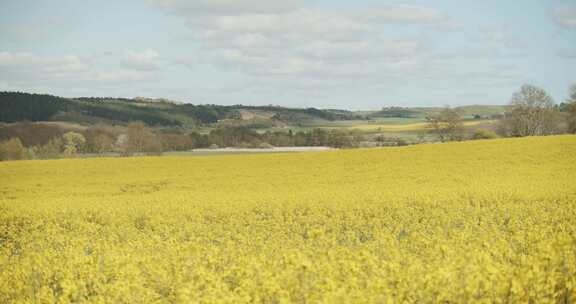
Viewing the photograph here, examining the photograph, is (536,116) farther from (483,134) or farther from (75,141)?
(75,141)

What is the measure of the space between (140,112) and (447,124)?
85909 mm

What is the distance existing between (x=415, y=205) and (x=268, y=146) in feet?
238

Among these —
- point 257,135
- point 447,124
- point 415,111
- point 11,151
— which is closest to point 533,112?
point 447,124

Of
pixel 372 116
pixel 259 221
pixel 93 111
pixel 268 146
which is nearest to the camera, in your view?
pixel 259 221

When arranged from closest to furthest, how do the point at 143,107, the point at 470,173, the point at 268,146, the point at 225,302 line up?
the point at 225,302 < the point at 470,173 < the point at 268,146 < the point at 143,107

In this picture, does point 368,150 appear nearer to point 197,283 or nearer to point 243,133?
point 197,283

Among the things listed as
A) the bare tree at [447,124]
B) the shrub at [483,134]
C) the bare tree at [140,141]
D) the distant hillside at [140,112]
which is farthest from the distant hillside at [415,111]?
the bare tree at [140,141]

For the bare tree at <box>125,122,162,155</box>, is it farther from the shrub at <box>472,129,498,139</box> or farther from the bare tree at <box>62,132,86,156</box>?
the shrub at <box>472,129,498,139</box>

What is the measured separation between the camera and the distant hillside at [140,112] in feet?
397

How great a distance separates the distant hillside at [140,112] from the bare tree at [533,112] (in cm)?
7797

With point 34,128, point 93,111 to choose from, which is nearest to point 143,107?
point 93,111

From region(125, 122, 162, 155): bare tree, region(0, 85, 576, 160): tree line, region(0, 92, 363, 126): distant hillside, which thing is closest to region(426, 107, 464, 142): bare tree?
region(0, 85, 576, 160): tree line

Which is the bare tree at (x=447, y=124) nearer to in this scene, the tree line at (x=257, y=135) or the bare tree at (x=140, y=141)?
the tree line at (x=257, y=135)

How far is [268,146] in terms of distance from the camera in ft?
298
